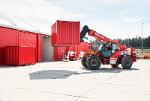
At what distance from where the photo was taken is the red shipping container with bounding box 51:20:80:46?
57.5ft

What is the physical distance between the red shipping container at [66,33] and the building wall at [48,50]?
45.3 ft

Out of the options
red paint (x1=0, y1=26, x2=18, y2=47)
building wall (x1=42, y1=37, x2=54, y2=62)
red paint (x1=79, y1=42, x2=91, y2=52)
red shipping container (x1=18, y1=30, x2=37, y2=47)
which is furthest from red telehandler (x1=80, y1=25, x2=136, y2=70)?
red paint (x1=79, y1=42, x2=91, y2=52)

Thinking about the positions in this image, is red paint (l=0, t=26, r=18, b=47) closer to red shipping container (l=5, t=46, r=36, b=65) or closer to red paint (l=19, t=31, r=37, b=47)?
red shipping container (l=5, t=46, r=36, b=65)

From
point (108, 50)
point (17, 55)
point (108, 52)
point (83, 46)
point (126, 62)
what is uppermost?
point (83, 46)

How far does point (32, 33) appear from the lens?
1048 inches

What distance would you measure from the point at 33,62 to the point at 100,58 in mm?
6830

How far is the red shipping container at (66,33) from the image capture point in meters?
17.5

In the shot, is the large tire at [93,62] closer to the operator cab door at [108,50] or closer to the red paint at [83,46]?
the operator cab door at [108,50]

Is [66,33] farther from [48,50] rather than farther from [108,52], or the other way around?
[48,50]

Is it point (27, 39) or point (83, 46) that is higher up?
point (27, 39)

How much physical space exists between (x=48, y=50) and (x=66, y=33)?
14.7 metres

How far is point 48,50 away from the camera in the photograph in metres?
32.2

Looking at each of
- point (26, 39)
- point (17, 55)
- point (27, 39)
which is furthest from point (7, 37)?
point (27, 39)

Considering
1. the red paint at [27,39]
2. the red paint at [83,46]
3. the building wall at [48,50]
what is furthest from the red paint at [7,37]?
the red paint at [83,46]
